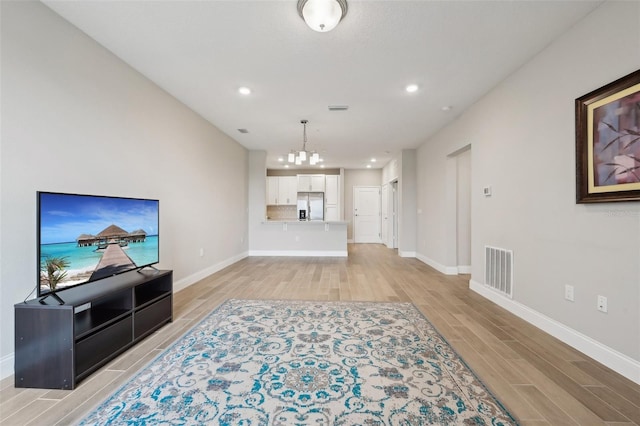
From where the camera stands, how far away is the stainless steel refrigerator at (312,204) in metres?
8.95

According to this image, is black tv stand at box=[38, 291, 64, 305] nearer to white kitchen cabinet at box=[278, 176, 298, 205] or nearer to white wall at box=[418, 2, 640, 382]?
white wall at box=[418, 2, 640, 382]

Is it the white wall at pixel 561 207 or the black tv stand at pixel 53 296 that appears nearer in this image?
the black tv stand at pixel 53 296

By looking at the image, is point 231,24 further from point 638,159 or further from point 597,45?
point 638,159

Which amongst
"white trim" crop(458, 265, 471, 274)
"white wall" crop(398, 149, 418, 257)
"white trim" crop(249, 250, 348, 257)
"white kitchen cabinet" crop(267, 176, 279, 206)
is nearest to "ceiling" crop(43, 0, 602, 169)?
"white wall" crop(398, 149, 418, 257)

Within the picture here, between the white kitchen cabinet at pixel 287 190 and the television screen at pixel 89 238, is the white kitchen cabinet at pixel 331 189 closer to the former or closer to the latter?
the white kitchen cabinet at pixel 287 190

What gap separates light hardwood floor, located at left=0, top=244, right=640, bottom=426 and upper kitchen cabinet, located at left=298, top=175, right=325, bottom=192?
4969 mm

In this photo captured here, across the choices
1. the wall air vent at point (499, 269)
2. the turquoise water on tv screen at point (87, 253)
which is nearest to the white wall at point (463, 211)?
the wall air vent at point (499, 269)

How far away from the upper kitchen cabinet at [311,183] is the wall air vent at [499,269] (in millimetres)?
6084

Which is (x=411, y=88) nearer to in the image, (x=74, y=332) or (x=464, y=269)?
(x=464, y=269)

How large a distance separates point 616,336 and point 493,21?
245 centimetres

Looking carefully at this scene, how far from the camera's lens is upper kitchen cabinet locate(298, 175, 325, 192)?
902cm

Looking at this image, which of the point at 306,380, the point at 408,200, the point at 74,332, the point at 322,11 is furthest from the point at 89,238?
the point at 408,200

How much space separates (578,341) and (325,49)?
3.22 metres

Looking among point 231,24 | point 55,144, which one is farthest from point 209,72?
point 55,144
